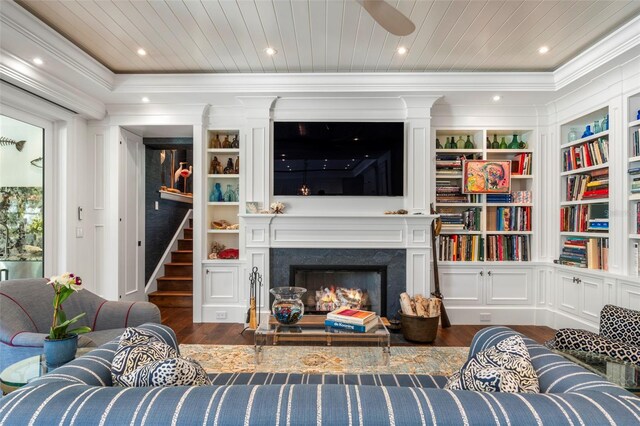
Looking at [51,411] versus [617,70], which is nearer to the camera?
[51,411]

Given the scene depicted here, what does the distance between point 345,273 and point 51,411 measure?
347cm

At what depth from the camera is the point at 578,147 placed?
3951 millimetres

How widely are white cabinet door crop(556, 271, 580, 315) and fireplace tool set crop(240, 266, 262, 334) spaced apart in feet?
10.9

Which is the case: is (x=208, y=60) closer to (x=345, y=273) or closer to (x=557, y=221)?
(x=345, y=273)

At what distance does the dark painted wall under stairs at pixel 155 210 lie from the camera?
4.82 metres

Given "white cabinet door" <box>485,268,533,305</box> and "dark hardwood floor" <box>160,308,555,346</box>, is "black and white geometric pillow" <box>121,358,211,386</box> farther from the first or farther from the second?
"white cabinet door" <box>485,268,533,305</box>

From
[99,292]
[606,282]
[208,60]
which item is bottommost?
[99,292]

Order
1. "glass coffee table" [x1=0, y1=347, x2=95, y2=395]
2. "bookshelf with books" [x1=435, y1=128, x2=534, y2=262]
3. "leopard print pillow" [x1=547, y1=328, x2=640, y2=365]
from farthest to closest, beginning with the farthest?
"bookshelf with books" [x1=435, y1=128, x2=534, y2=262] → "leopard print pillow" [x1=547, y1=328, x2=640, y2=365] → "glass coffee table" [x1=0, y1=347, x2=95, y2=395]

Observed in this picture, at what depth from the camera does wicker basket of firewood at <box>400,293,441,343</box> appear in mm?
3512

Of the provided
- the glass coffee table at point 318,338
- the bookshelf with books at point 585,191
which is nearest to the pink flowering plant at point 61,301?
the glass coffee table at point 318,338

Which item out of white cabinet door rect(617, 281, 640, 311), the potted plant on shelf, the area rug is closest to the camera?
the potted plant on shelf

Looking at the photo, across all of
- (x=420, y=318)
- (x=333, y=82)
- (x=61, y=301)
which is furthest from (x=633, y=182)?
(x=61, y=301)

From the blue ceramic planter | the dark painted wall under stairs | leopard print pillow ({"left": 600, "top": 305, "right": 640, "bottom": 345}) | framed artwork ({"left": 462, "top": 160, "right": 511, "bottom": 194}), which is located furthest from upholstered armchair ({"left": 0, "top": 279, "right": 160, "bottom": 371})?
framed artwork ({"left": 462, "top": 160, "right": 511, "bottom": 194})

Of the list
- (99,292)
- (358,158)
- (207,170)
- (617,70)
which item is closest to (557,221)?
(617,70)
